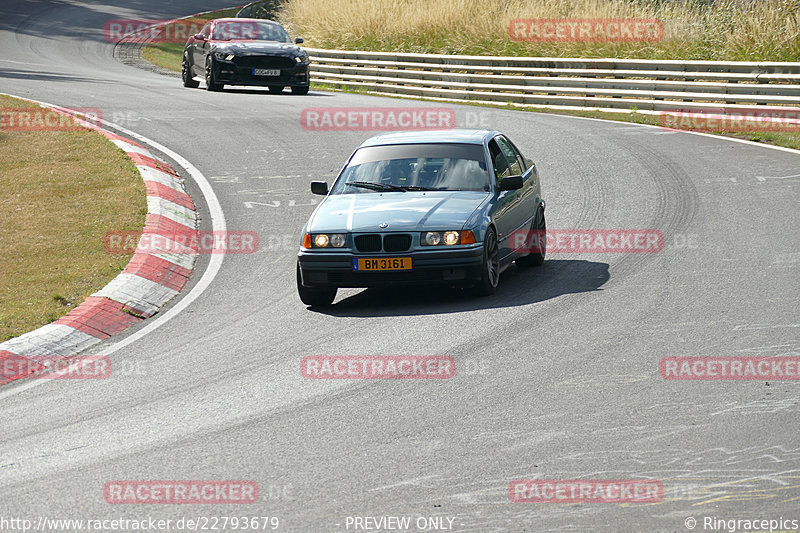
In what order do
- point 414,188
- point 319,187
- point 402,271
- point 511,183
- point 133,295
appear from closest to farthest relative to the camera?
point 402,271, point 133,295, point 511,183, point 414,188, point 319,187

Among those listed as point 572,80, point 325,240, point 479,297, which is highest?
point 325,240

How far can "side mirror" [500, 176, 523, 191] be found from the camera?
10720mm

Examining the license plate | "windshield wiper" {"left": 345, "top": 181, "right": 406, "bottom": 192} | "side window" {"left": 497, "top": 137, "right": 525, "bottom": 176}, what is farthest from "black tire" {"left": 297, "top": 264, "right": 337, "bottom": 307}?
"side window" {"left": 497, "top": 137, "right": 525, "bottom": 176}

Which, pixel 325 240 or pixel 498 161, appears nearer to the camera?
pixel 325 240

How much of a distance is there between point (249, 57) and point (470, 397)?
20.4 m

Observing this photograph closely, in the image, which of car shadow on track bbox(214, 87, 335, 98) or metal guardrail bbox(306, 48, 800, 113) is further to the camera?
car shadow on track bbox(214, 87, 335, 98)

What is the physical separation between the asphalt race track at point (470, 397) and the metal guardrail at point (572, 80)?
27.2ft

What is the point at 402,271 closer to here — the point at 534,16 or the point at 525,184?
the point at 525,184

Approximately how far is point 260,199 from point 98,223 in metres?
2.68

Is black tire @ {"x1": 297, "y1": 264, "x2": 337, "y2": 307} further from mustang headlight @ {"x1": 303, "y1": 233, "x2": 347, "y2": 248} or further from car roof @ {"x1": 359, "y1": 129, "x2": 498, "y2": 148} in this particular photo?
car roof @ {"x1": 359, "y1": 129, "x2": 498, "y2": 148}

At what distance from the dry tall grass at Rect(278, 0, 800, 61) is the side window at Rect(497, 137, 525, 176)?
14760 mm

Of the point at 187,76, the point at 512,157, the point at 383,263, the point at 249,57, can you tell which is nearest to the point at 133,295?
the point at 383,263

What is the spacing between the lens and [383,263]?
9.91 metres

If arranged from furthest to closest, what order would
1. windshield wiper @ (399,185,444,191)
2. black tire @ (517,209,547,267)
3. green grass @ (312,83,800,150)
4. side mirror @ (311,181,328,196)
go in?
green grass @ (312,83,800,150) → black tire @ (517,209,547,267) → side mirror @ (311,181,328,196) → windshield wiper @ (399,185,444,191)
